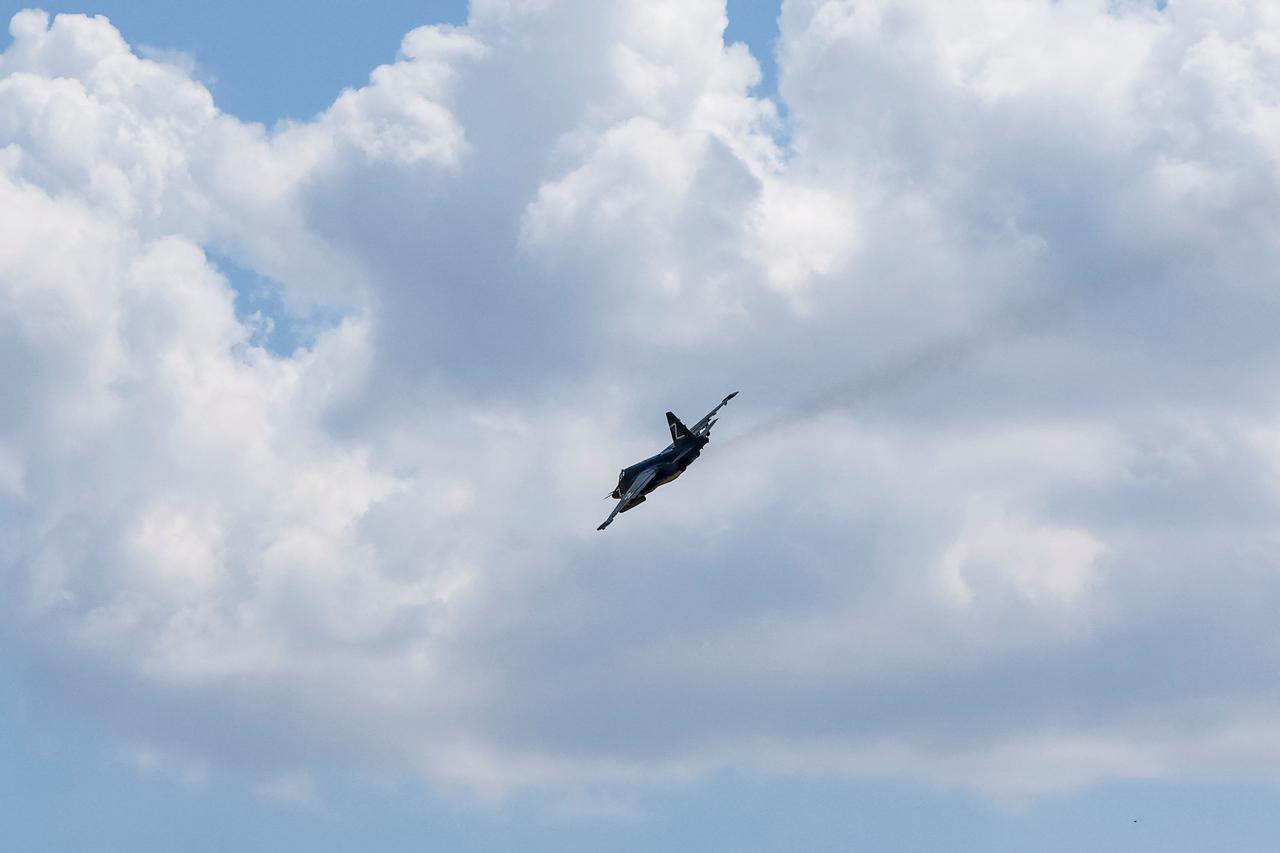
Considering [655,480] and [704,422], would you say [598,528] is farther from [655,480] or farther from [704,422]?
[704,422]

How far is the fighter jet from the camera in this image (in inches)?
4060

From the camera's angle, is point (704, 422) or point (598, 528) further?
point (704, 422)

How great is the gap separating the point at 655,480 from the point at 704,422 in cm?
823

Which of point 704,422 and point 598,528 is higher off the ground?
point 704,422

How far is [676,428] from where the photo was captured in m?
108

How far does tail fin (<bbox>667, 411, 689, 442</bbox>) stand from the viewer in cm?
10756

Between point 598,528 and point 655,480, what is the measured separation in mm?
14263

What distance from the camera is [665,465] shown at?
10494cm

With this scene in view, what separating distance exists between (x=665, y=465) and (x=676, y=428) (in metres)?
4.84

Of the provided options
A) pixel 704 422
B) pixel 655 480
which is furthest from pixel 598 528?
pixel 704 422

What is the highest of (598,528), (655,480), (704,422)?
(704,422)

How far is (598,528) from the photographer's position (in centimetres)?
9125

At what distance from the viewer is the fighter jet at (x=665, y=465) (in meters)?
103

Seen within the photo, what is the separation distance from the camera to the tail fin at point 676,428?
4235 inches
